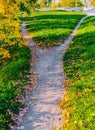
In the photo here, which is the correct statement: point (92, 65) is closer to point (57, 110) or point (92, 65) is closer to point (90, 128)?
point (57, 110)

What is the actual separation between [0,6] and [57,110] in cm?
882

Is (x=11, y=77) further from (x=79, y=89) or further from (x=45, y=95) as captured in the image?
(x=79, y=89)

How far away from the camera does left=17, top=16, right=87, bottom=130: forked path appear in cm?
1634

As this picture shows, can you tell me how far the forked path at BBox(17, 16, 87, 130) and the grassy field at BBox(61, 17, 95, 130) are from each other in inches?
18.4

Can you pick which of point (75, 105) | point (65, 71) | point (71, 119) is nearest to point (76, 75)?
point (65, 71)

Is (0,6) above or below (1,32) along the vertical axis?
above

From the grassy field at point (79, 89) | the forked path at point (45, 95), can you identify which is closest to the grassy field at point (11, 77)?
the forked path at point (45, 95)

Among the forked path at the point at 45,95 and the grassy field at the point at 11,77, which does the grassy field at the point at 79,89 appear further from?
the grassy field at the point at 11,77

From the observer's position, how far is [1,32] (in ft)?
82.9

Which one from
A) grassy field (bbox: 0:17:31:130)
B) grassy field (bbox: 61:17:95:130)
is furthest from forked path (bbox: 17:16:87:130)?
grassy field (bbox: 0:17:31:130)

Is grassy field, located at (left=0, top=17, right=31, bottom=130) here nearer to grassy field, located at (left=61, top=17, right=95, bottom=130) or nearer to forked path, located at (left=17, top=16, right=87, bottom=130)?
forked path, located at (left=17, top=16, right=87, bottom=130)

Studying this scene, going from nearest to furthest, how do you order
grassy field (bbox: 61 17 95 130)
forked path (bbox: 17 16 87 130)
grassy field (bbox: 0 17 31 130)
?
grassy field (bbox: 61 17 95 130) < forked path (bbox: 17 16 87 130) < grassy field (bbox: 0 17 31 130)

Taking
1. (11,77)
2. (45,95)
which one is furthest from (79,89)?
(11,77)

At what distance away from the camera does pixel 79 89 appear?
20297mm
